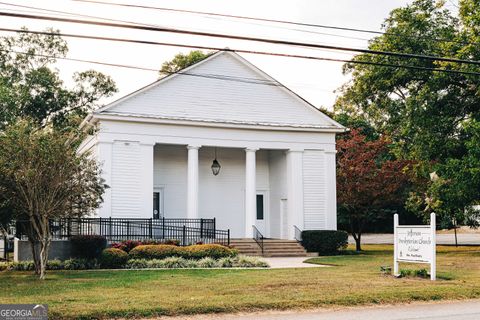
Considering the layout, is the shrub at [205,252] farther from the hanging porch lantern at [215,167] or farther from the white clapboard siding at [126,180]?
the hanging porch lantern at [215,167]

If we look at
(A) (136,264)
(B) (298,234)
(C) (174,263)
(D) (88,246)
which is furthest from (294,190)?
(D) (88,246)

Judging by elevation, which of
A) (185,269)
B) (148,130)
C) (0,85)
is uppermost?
(0,85)

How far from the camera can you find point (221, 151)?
3481 centimetres

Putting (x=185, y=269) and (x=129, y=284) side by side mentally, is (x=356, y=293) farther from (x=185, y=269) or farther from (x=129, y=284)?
(x=185, y=269)

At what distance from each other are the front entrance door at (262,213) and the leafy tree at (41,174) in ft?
51.1

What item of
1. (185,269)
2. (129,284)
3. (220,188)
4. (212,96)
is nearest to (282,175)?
(220,188)

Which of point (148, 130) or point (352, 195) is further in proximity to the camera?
point (352, 195)

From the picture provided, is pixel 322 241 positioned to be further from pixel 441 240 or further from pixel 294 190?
pixel 441 240

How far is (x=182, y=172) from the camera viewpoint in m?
33.8

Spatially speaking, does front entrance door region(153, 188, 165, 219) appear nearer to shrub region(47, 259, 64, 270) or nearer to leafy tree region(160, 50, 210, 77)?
shrub region(47, 259, 64, 270)

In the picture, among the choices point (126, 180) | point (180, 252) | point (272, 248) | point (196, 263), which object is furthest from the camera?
point (272, 248)

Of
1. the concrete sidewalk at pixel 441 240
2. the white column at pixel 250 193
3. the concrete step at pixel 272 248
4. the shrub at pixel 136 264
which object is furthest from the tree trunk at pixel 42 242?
the concrete sidewalk at pixel 441 240

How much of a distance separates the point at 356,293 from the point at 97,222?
52.8ft

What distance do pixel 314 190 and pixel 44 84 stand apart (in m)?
25.3
